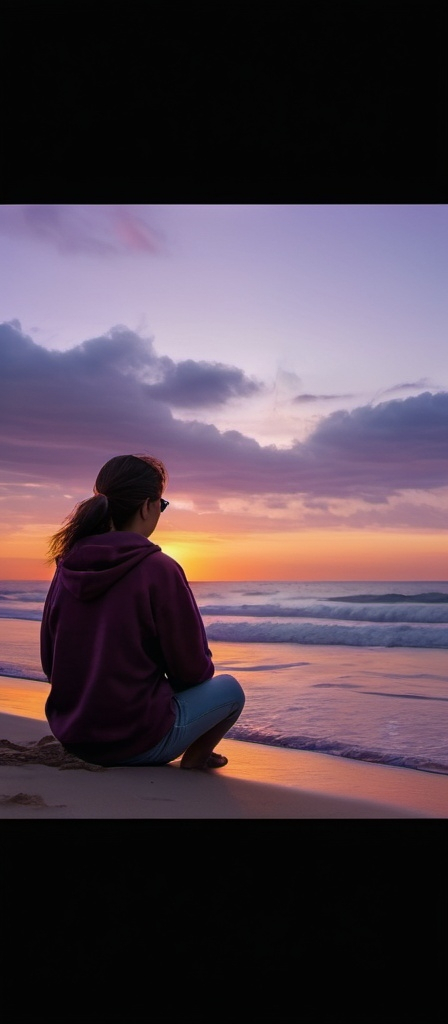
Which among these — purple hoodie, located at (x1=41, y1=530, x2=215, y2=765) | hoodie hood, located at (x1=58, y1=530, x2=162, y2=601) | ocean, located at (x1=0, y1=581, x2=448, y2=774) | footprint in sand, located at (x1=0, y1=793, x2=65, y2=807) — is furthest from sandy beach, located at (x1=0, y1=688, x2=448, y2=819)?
hoodie hood, located at (x1=58, y1=530, x2=162, y2=601)

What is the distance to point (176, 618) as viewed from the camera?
2.16 meters

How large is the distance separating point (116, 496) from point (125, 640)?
419mm

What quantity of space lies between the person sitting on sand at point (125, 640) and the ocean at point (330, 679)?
0.84 m

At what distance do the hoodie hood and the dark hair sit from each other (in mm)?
51

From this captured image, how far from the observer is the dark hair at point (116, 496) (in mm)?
2275

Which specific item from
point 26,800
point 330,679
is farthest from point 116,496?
point 330,679

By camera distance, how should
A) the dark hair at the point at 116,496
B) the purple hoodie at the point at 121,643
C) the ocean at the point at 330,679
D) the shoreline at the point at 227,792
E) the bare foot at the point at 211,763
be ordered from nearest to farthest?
1. the shoreline at the point at 227,792
2. the purple hoodie at the point at 121,643
3. the dark hair at the point at 116,496
4. the bare foot at the point at 211,763
5. the ocean at the point at 330,679

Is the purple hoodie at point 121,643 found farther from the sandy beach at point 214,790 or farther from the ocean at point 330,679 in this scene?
the ocean at point 330,679

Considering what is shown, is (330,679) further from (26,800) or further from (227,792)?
(26,800)

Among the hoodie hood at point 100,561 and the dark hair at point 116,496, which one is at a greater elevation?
the dark hair at point 116,496

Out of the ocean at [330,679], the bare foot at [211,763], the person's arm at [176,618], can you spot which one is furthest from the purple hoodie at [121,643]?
the ocean at [330,679]
